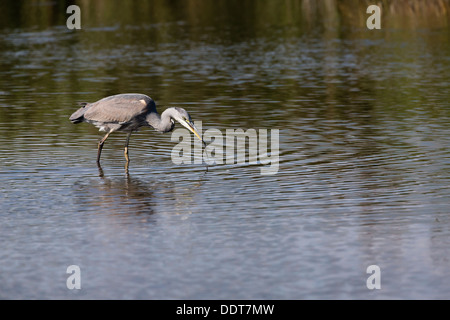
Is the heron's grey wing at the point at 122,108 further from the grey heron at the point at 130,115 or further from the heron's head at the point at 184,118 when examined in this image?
the heron's head at the point at 184,118

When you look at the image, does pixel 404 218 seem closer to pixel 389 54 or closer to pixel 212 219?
pixel 212 219

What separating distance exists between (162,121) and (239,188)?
2.44m

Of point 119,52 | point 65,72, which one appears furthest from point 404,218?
point 119,52

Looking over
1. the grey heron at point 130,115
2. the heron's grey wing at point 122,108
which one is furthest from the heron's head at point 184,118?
the heron's grey wing at point 122,108

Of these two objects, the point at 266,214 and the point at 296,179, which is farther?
the point at 296,179

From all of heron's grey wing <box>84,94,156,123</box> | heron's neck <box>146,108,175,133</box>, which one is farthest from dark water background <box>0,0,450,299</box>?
heron's grey wing <box>84,94,156,123</box>

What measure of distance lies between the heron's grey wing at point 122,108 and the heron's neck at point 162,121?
126mm

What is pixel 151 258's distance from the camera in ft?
32.0

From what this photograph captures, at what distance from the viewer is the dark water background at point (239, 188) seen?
915 centimetres

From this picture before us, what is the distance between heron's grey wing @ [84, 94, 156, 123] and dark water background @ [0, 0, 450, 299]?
2.36 feet

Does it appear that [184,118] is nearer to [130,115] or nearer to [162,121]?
[162,121]

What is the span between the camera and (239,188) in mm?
13180

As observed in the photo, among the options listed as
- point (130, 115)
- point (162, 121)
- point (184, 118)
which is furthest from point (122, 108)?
point (184, 118)

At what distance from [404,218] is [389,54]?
23.0m
